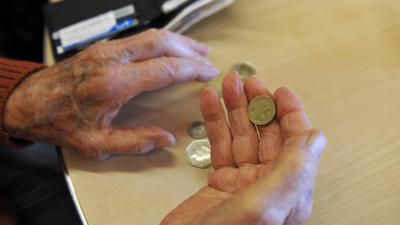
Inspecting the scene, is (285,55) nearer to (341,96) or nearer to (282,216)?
(341,96)

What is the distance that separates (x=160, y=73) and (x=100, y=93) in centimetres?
13

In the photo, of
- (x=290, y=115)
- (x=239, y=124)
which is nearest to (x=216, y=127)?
(x=239, y=124)

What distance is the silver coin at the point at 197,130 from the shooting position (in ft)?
2.64

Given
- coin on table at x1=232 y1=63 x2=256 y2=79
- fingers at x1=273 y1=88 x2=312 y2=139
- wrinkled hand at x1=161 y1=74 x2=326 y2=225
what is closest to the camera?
wrinkled hand at x1=161 y1=74 x2=326 y2=225

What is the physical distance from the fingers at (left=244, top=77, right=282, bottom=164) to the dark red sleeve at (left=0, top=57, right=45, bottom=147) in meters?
0.49

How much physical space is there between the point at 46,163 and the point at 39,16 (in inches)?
26.1

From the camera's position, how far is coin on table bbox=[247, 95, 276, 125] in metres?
0.72

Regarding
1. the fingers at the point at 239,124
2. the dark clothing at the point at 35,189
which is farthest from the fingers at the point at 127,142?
the dark clothing at the point at 35,189

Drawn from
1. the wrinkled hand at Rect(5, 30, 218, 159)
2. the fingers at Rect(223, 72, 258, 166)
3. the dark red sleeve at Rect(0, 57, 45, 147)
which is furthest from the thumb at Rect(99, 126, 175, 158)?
the dark red sleeve at Rect(0, 57, 45, 147)

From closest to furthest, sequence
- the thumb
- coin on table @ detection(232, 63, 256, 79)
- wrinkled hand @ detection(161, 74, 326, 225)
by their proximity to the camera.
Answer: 1. wrinkled hand @ detection(161, 74, 326, 225)
2. the thumb
3. coin on table @ detection(232, 63, 256, 79)

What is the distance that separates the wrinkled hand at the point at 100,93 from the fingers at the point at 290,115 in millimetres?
215

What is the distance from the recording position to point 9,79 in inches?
34.1

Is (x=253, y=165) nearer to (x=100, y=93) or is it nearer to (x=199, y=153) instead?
(x=199, y=153)

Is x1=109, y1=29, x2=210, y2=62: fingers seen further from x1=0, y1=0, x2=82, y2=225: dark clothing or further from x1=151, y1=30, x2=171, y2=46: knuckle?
x1=0, y1=0, x2=82, y2=225: dark clothing
